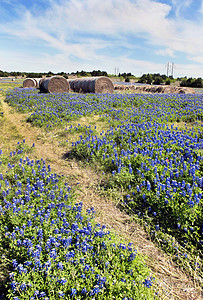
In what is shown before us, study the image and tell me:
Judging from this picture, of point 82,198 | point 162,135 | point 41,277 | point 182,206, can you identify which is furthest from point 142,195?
point 162,135

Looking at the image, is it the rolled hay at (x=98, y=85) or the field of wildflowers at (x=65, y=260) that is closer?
the field of wildflowers at (x=65, y=260)

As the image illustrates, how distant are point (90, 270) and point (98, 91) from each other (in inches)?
768

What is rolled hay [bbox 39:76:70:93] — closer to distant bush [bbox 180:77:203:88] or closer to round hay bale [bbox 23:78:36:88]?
round hay bale [bbox 23:78:36:88]

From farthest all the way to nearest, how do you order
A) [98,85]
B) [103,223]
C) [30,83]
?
[30,83] < [98,85] < [103,223]

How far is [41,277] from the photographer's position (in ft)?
7.86

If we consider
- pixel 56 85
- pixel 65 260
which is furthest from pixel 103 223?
pixel 56 85

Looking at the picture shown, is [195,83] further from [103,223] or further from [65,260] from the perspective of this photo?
[65,260]

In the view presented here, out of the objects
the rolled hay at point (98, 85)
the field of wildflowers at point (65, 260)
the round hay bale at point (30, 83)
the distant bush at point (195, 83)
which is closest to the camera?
the field of wildflowers at point (65, 260)

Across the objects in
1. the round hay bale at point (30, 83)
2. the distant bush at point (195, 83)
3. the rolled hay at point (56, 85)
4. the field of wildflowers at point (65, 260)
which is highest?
the distant bush at point (195, 83)

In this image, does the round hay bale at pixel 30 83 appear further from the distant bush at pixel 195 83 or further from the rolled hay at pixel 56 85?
the distant bush at pixel 195 83

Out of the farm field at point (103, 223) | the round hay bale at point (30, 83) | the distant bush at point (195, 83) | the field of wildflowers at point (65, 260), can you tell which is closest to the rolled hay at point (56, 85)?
the round hay bale at point (30, 83)

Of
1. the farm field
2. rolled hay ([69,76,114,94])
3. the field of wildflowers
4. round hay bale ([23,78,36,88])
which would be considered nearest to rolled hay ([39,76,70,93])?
rolled hay ([69,76,114,94])

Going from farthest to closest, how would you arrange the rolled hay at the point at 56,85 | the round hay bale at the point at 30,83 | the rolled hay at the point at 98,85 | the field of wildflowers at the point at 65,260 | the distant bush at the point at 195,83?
the distant bush at the point at 195,83 < the round hay bale at the point at 30,83 < the rolled hay at the point at 98,85 < the rolled hay at the point at 56,85 < the field of wildflowers at the point at 65,260

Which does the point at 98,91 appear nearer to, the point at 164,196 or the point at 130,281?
the point at 164,196
